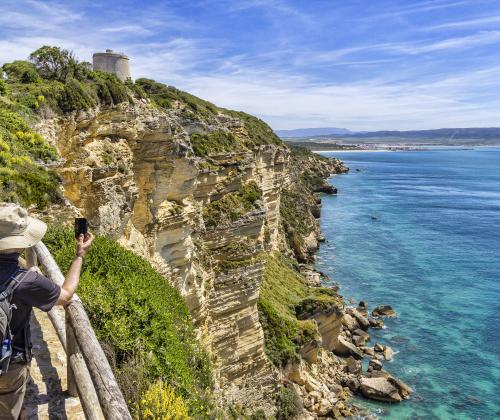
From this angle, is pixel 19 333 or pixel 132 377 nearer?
pixel 19 333

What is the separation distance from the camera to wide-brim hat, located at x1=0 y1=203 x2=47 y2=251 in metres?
4.71

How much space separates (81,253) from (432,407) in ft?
104

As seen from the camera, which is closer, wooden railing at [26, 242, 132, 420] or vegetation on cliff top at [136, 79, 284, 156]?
wooden railing at [26, 242, 132, 420]

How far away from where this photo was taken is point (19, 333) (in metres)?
5.00

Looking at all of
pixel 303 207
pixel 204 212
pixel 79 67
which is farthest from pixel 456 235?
pixel 79 67

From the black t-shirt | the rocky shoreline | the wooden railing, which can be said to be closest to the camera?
the black t-shirt

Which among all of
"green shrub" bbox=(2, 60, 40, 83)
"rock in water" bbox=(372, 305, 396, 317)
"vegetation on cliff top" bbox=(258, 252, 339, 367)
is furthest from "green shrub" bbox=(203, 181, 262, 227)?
"rock in water" bbox=(372, 305, 396, 317)

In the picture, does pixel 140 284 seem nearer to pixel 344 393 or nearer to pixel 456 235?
pixel 344 393

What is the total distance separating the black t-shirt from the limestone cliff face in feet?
33.4

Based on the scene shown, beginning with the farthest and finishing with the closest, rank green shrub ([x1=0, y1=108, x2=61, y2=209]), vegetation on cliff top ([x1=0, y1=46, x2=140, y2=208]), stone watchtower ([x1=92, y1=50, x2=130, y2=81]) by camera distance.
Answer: stone watchtower ([x1=92, y1=50, x2=130, y2=81]) → vegetation on cliff top ([x1=0, y1=46, x2=140, y2=208]) → green shrub ([x1=0, y1=108, x2=61, y2=209])

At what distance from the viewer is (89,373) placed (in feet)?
17.8

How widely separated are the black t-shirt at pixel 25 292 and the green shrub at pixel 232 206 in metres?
21.5

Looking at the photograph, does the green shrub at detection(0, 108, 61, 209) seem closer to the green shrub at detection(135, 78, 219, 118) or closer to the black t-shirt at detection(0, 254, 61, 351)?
the black t-shirt at detection(0, 254, 61, 351)

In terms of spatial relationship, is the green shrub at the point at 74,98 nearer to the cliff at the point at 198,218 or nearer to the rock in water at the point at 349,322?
the cliff at the point at 198,218
